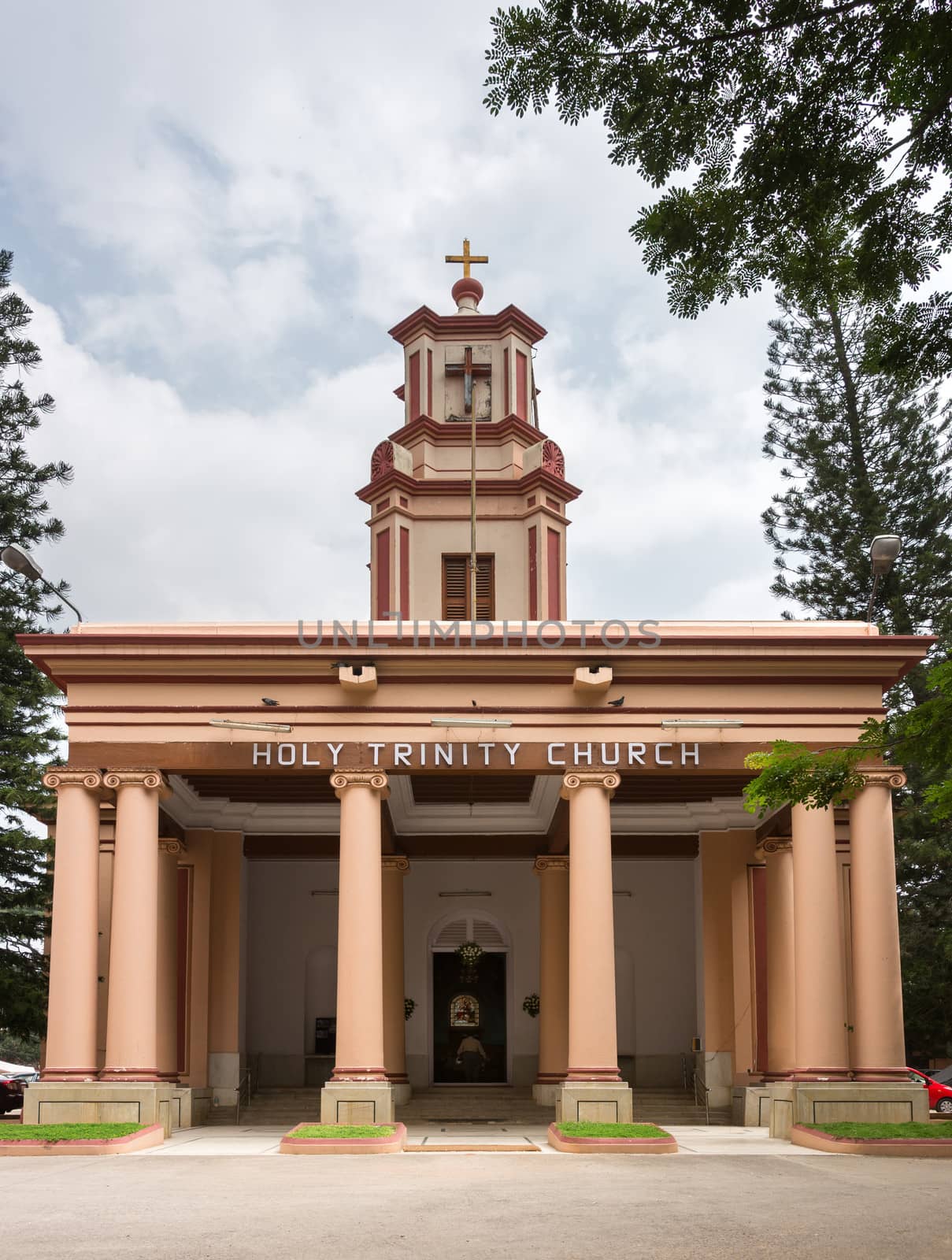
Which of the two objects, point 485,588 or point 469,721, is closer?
point 469,721

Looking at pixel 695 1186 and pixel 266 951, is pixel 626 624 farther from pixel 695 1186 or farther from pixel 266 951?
pixel 266 951

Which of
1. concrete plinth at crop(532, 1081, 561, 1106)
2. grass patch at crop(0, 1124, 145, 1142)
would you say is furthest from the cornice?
grass patch at crop(0, 1124, 145, 1142)

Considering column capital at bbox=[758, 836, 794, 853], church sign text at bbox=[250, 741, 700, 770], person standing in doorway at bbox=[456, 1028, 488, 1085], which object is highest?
church sign text at bbox=[250, 741, 700, 770]

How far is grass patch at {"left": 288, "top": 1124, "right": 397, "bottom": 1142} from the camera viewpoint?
18781 mm

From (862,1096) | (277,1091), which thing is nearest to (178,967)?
(277,1091)

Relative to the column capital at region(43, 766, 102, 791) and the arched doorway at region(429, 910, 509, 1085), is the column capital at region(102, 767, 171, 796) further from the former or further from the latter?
the arched doorway at region(429, 910, 509, 1085)

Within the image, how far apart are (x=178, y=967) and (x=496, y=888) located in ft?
24.1

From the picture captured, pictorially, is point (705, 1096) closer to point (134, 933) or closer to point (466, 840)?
point (466, 840)

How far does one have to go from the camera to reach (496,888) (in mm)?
30609

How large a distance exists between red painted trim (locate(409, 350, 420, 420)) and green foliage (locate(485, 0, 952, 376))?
73.4ft

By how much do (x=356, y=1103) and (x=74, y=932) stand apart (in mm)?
4625

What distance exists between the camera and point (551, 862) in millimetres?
27719

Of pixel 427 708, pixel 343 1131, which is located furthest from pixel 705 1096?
pixel 427 708

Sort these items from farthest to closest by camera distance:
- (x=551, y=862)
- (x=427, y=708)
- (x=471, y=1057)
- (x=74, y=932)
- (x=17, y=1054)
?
(x=17, y=1054), (x=471, y=1057), (x=551, y=862), (x=427, y=708), (x=74, y=932)
